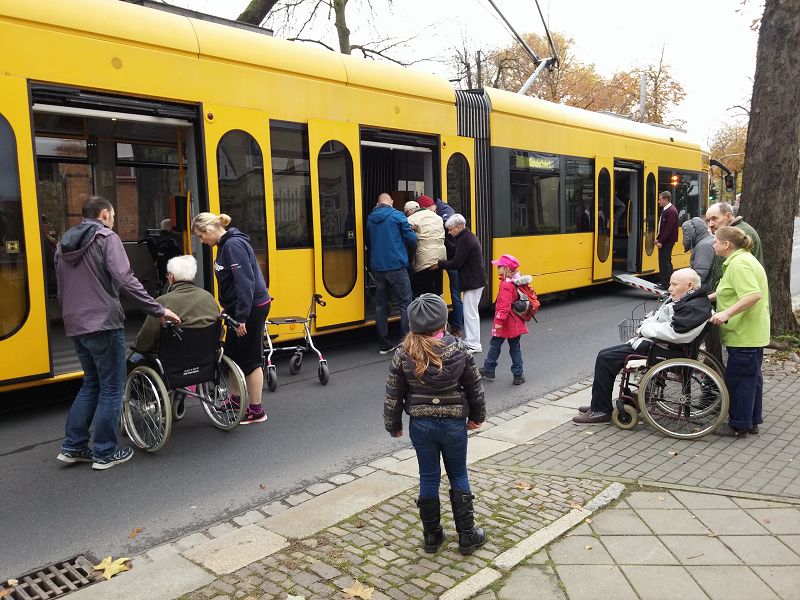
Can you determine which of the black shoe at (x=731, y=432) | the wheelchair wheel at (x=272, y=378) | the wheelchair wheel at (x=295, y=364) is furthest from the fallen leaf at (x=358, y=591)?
the wheelchair wheel at (x=295, y=364)

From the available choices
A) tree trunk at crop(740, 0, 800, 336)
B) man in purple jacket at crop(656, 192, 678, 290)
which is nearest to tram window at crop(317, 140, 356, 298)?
tree trunk at crop(740, 0, 800, 336)

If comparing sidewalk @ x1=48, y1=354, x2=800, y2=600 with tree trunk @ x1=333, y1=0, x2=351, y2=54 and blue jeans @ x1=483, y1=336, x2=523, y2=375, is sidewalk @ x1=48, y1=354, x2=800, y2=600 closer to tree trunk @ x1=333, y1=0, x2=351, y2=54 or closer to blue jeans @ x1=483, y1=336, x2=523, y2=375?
blue jeans @ x1=483, y1=336, x2=523, y2=375

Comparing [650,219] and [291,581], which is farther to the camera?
[650,219]

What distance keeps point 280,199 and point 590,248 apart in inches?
277

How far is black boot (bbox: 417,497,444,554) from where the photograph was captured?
3654 millimetres

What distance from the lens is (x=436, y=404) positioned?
11.6 feet

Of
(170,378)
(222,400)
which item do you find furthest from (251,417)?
(170,378)

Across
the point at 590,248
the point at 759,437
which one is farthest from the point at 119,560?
the point at 590,248

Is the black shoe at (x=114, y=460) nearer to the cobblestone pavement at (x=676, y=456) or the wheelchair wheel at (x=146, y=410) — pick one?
the wheelchair wheel at (x=146, y=410)

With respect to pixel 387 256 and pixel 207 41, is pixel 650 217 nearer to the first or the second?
pixel 387 256

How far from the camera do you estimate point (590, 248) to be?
12.9m

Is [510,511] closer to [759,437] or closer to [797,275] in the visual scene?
[759,437]

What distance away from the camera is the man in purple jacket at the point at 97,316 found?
4.86 metres

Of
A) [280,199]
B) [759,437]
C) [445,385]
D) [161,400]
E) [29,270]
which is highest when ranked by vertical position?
[280,199]
